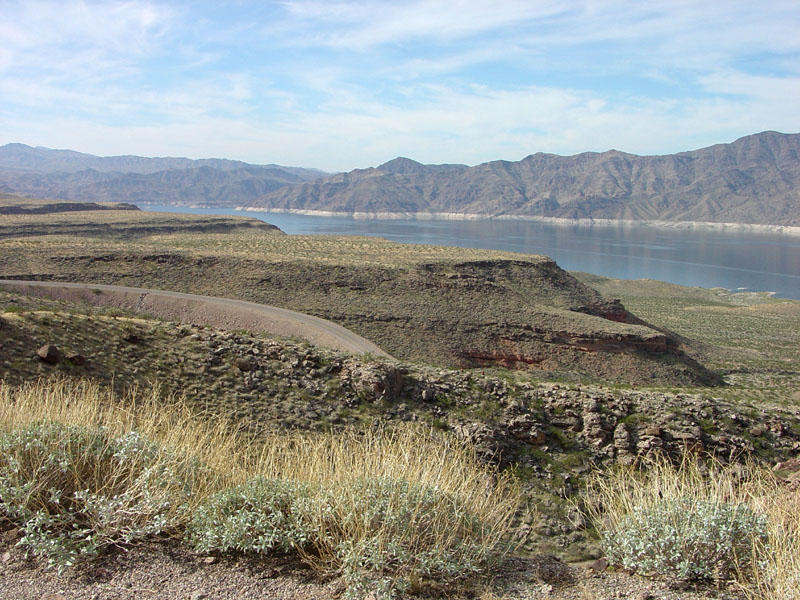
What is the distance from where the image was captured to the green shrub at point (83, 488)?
20.0 ft

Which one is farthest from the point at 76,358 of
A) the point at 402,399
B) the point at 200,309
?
the point at 200,309

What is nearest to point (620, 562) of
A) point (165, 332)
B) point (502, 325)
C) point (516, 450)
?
point (516, 450)

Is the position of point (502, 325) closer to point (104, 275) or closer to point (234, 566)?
point (104, 275)

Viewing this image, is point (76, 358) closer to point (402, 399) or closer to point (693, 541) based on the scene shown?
point (402, 399)

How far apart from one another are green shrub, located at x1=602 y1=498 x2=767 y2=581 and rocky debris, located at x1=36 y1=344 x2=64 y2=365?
12.7 m

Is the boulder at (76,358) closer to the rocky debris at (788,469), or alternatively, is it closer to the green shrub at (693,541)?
the green shrub at (693,541)

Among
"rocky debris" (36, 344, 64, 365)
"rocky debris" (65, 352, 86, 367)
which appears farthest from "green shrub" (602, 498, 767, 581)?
"rocky debris" (36, 344, 64, 365)

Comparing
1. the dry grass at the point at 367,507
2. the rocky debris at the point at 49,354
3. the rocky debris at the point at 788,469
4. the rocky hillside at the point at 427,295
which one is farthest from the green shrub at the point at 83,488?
the rocky hillside at the point at 427,295

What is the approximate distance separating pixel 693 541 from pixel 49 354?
13685mm

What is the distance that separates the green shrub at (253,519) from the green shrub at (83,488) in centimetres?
41

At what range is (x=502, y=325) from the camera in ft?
106

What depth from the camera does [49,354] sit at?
1393 cm

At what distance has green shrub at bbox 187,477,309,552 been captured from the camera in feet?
20.6

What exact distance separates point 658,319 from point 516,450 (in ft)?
154
